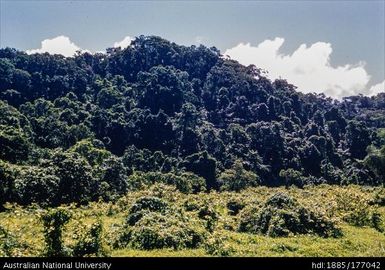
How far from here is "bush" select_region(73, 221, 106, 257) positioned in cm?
1329

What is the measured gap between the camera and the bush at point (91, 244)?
1329 cm

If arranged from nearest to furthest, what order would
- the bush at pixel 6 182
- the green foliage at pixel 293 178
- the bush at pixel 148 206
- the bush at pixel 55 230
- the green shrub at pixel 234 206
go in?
the bush at pixel 55 230
the bush at pixel 148 206
the green shrub at pixel 234 206
the bush at pixel 6 182
the green foliage at pixel 293 178

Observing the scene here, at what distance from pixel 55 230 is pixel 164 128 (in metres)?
59.0

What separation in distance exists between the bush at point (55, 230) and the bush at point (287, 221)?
391 inches

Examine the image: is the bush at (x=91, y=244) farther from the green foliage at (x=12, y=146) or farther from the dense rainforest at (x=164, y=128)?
the green foliage at (x=12, y=146)

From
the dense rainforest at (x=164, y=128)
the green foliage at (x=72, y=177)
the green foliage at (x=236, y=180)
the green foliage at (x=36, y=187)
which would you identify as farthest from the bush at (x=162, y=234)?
the green foliage at (x=236, y=180)

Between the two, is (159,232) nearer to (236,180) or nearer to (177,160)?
(236,180)

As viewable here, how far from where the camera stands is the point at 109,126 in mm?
69250

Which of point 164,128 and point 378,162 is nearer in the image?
point 378,162

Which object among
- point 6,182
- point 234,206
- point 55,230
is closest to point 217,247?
point 55,230

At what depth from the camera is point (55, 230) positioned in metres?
12.9

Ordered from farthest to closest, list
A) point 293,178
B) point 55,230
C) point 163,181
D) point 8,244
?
1. point 293,178
2. point 163,181
3. point 55,230
4. point 8,244

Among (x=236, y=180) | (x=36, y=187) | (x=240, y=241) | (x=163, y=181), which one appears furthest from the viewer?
(x=236, y=180)

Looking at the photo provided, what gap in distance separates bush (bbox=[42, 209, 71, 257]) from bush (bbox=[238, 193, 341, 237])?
9.94m
